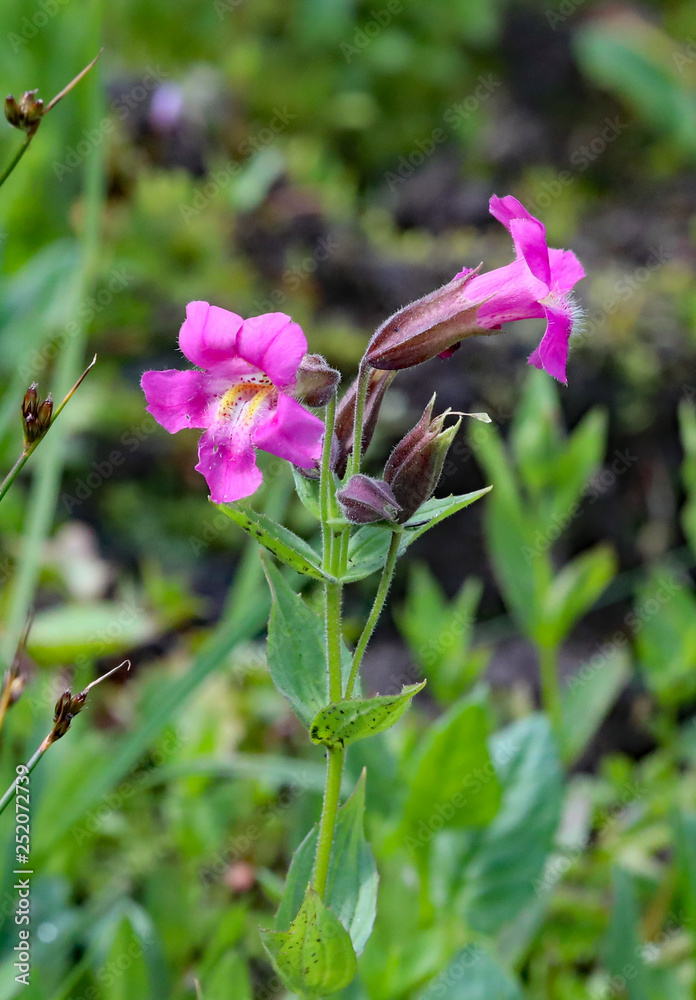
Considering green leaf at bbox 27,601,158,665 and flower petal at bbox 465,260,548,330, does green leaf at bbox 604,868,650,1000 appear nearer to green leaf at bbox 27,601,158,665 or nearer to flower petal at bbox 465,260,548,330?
flower petal at bbox 465,260,548,330

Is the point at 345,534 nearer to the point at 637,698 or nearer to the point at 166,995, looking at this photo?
the point at 166,995

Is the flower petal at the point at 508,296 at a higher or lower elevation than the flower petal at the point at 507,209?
lower

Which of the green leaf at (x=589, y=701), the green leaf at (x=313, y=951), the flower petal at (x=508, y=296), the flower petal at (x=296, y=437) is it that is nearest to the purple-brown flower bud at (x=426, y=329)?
the flower petal at (x=508, y=296)

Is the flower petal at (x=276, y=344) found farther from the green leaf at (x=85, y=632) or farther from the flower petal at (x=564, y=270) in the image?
the green leaf at (x=85, y=632)

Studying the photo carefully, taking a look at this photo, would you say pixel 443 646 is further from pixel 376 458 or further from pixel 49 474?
pixel 376 458

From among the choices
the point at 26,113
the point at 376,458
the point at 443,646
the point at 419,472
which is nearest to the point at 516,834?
the point at 443,646

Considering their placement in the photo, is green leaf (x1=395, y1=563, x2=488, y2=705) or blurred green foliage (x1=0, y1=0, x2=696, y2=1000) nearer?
blurred green foliage (x1=0, y1=0, x2=696, y2=1000)

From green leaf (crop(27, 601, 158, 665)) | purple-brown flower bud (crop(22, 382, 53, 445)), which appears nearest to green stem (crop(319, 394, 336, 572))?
purple-brown flower bud (crop(22, 382, 53, 445))
